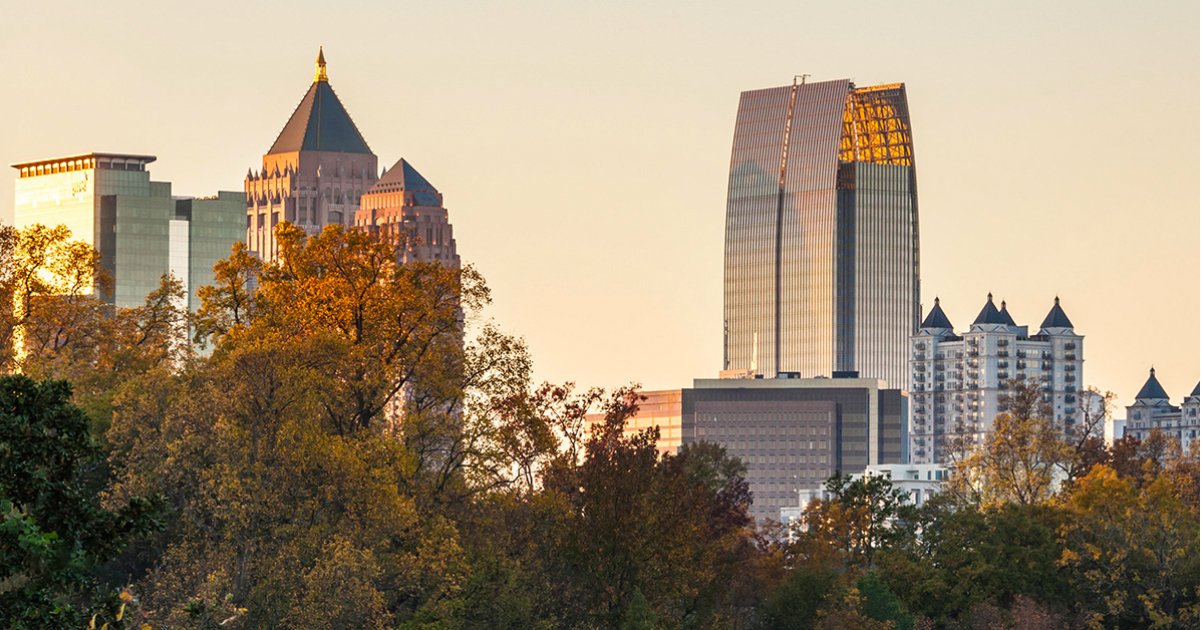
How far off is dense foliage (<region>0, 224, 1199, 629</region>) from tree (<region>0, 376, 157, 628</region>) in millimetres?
18732

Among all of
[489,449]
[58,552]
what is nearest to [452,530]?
[489,449]

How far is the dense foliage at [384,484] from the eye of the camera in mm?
83625

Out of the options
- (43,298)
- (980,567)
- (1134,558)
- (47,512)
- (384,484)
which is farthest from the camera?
(1134,558)

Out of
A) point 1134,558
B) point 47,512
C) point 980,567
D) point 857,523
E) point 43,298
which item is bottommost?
point 980,567

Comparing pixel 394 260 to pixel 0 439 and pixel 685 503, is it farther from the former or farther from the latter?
pixel 0 439

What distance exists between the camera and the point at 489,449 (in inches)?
3605

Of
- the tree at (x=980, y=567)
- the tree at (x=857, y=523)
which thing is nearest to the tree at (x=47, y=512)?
the tree at (x=980, y=567)

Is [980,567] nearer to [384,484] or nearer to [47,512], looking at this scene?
[384,484]

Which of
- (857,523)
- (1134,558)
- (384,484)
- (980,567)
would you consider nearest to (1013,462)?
(857,523)

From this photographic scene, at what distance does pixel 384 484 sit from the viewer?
84.8m

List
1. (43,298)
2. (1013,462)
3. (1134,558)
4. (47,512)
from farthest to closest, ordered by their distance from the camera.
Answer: (1013,462), (1134,558), (43,298), (47,512)

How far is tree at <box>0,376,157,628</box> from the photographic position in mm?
39938

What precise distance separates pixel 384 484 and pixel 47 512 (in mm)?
43444

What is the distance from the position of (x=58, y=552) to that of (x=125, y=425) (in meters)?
46.3
